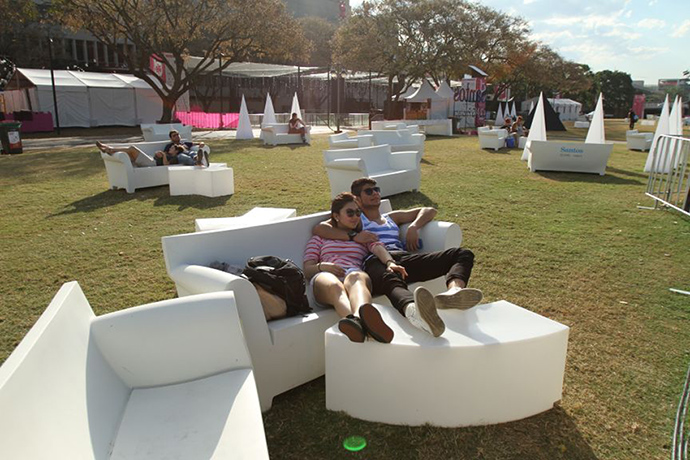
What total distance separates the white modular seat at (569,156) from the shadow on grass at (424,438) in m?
9.52

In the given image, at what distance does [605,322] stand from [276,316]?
250 centimetres

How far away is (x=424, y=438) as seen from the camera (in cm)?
241

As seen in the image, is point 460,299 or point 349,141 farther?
point 349,141

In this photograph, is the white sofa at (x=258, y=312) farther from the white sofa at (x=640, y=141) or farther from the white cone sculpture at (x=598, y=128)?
the white sofa at (x=640, y=141)

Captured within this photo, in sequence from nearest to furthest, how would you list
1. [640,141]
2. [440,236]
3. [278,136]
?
[440,236], [640,141], [278,136]

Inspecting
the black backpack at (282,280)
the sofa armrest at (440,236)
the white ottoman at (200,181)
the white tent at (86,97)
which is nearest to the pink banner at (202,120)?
the white tent at (86,97)

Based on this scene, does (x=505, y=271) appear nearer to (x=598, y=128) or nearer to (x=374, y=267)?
(x=374, y=267)

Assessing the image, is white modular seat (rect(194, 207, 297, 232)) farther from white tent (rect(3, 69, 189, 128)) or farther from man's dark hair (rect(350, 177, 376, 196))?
white tent (rect(3, 69, 189, 128))

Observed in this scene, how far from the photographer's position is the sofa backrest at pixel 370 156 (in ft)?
26.2

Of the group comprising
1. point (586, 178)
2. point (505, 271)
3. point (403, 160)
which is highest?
point (403, 160)

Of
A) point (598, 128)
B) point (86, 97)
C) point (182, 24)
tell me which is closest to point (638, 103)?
point (598, 128)

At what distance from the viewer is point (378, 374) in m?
2.45

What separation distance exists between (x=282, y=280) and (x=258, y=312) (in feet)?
0.85

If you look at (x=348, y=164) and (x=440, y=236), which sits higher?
(x=348, y=164)
